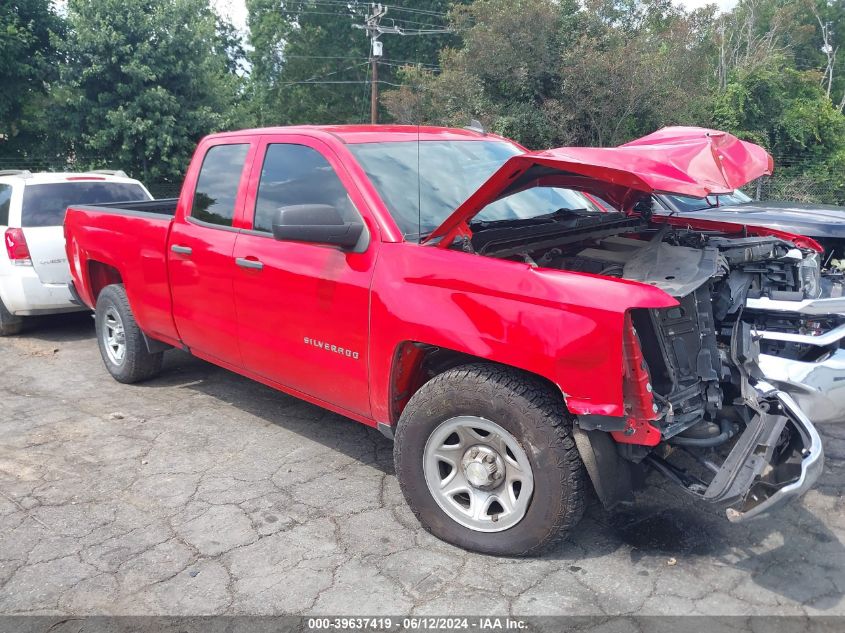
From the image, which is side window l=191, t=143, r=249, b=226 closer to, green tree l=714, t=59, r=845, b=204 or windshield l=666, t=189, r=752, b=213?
windshield l=666, t=189, r=752, b=213

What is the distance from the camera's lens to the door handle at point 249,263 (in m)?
4.07

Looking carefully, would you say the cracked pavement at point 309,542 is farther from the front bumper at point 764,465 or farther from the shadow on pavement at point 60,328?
the shadow on pavement at point 60,328

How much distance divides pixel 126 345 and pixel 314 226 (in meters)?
3.01

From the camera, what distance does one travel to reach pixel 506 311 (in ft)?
9.84

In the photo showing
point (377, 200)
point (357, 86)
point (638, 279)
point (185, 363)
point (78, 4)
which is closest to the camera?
point (638, 279)

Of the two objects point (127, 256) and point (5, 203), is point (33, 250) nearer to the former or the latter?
point (5, 203)

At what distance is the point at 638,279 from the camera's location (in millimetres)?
3299

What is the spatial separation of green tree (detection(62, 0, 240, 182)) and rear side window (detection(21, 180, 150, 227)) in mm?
7774

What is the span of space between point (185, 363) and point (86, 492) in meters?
2.53

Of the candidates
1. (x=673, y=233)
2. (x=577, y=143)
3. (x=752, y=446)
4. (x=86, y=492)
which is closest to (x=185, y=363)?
(x=86, y=492)

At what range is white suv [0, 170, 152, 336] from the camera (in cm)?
711

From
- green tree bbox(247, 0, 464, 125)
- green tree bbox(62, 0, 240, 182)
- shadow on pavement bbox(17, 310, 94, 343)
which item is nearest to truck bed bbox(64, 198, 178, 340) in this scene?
shadow on pavement bbox(17, 310, 94, 343)

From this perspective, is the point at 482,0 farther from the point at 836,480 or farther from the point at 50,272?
the point at 836,480

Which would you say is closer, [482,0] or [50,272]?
[50,272]
